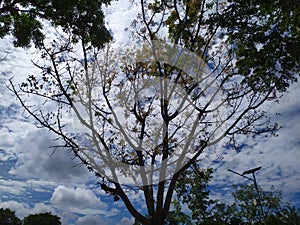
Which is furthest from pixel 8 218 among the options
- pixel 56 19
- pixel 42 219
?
pixel 56 19

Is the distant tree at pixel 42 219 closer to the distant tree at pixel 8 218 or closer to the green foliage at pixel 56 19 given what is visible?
the distant tree at pixel 8 218

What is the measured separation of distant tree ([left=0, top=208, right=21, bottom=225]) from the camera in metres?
32.2

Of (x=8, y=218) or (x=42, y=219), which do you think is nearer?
(x=42, y=219)

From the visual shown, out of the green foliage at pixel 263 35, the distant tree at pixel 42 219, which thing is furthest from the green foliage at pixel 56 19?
the distant tree at pixel 42 219

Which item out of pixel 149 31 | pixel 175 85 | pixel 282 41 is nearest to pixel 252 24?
pixel 282 41

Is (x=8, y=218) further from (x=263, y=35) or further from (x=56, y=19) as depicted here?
(x=263, y=35)

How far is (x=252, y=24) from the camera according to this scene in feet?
20.2

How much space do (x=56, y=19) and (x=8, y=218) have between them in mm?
33514

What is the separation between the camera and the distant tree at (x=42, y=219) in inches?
1276

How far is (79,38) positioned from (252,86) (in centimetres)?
590

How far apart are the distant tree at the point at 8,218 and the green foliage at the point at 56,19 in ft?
103

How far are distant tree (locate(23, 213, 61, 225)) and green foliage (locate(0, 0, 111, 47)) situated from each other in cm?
3006

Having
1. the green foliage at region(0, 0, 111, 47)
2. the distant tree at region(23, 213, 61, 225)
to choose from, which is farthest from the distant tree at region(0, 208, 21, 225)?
the green foliage at region(0, 0, 111, 47)

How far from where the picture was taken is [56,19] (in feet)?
25.3
